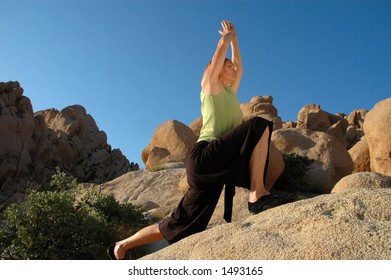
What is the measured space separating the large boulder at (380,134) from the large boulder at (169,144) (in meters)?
7.78

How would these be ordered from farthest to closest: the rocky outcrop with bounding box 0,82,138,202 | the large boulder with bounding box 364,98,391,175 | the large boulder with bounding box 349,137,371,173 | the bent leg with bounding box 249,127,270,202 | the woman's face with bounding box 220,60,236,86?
the rocky outcrop with bounding box 0,82,138,202 < the large boulder with bounding box 349,137,371,173 < the large boulder with bounding box 364,98,391,175 < the woman's face with bounding box 220,60,236,86 < the bent leg with bounding box 249,127,270,202

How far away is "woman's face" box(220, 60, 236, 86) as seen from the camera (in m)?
4.87

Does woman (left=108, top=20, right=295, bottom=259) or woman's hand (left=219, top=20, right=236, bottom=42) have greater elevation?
woman's hand (left=219, top=20, right=236, bottom=42)

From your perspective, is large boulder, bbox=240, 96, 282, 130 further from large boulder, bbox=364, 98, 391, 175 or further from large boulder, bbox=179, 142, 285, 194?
large boulder, bbox=179, 142, 285, 194

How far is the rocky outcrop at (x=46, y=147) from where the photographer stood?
3130cm

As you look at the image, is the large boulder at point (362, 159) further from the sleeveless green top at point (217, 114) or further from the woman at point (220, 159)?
the sleeveless green top at point (217, 114)

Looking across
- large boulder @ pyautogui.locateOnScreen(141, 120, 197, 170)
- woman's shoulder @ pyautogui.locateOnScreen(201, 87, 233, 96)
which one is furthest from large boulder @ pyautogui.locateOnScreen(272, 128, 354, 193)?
woman's shoulder @ pyautogui.locateOnScreen(201, 87, 233, 96)

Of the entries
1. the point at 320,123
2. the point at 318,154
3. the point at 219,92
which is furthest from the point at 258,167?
the point at 320,123

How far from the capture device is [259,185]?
4426 mm

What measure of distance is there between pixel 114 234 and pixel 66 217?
1573 mm

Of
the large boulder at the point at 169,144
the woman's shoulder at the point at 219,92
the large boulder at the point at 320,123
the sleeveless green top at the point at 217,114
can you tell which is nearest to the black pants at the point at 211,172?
the sleeveless green top at the point at 217,114

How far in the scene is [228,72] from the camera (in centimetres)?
488

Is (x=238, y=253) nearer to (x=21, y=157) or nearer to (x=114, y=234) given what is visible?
(x=114, y=234)

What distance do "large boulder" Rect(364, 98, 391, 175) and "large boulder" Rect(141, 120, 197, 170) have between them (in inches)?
306
